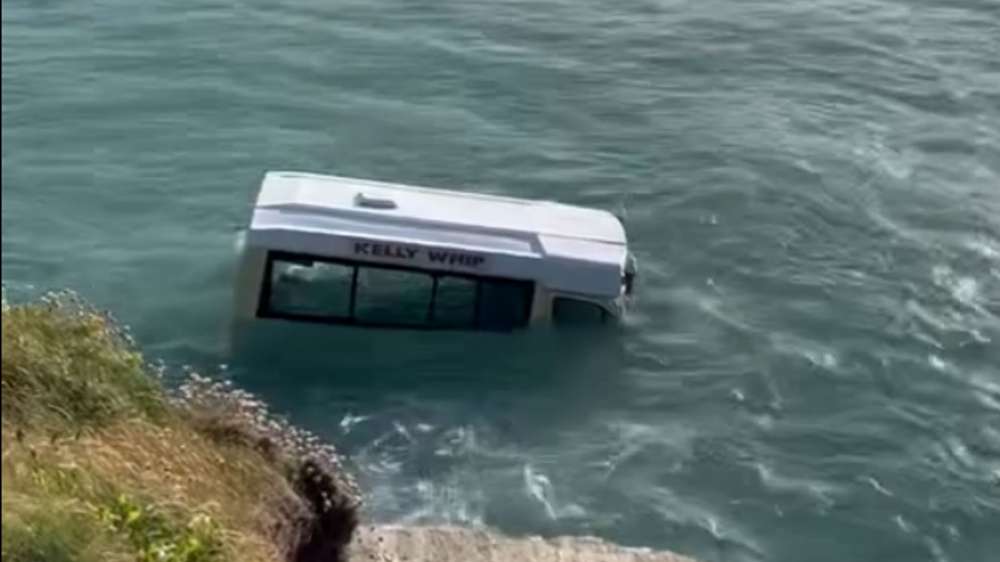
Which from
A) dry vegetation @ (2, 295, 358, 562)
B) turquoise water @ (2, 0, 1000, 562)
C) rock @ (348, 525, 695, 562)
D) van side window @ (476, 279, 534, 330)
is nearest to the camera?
dry vegetation @ (2, 295, 358, 562)

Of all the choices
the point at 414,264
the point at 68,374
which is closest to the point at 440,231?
the point at 414,264

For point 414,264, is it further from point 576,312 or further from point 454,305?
point 576,312

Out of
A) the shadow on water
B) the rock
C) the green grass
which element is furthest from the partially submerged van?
the green grass

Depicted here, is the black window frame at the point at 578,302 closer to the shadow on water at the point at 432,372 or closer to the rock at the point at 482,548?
the shadow on water at the point at 432,372

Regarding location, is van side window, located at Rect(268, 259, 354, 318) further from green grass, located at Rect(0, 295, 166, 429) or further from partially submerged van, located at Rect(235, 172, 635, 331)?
green grass, located at Rect(0, 295, 166, 429)

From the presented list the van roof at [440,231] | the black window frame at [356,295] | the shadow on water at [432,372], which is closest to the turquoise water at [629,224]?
the shadow on water at [432,372]

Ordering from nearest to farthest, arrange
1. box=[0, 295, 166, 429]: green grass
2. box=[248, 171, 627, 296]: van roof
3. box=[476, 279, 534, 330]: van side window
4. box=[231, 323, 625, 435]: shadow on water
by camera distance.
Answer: box=[0, 295, 166, 429]: green grass
box=[231, 323, 625, 435]: shadow on water
box=[248, 171, 627, 296]: van roof
box=[476, 279, 534, 330]: van side window
